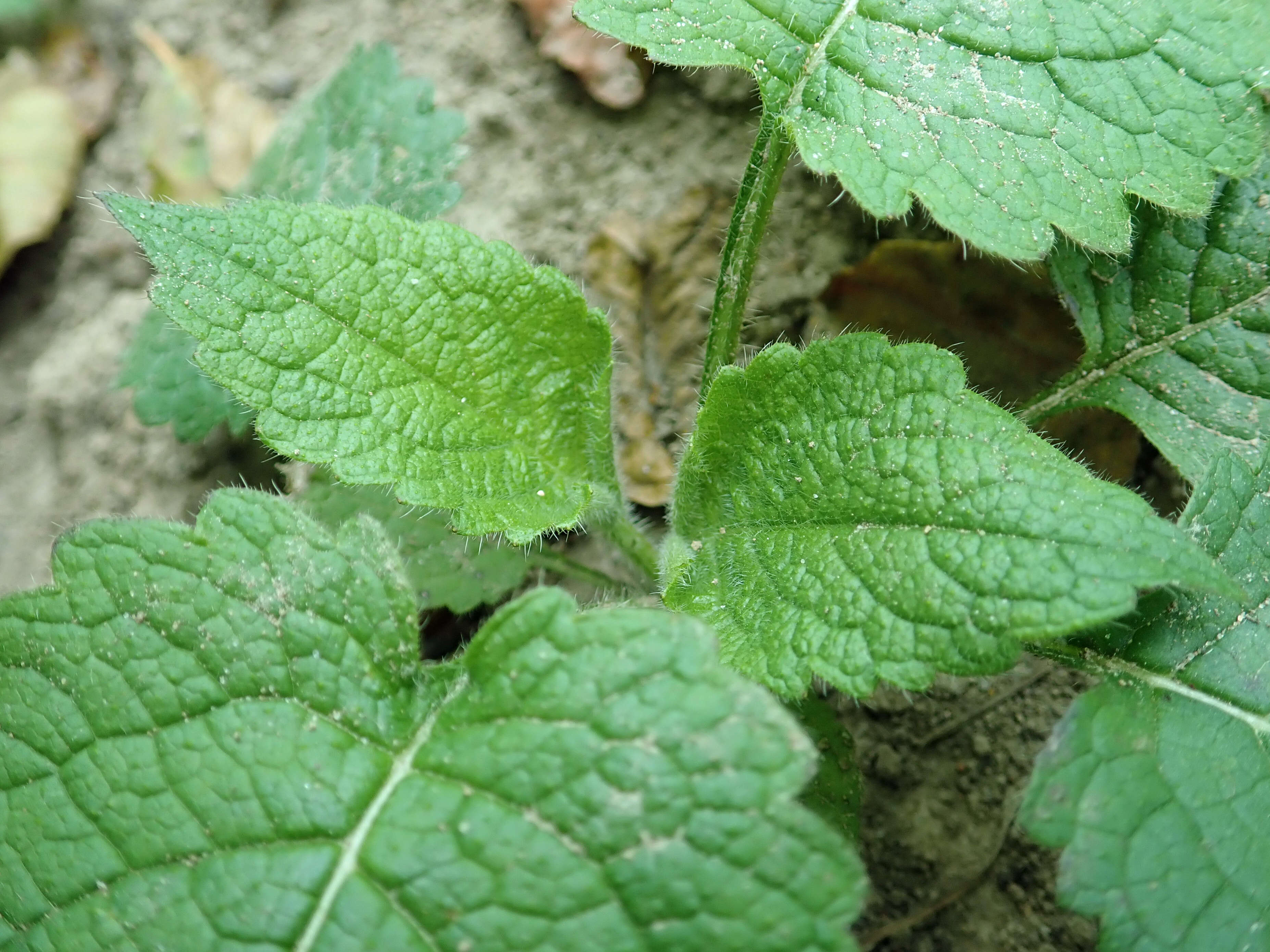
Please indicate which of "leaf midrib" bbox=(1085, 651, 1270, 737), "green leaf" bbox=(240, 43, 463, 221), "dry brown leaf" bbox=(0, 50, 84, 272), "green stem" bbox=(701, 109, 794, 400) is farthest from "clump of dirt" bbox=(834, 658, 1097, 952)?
"dry brown leaf" bbox=(0, 50, 84, 272)

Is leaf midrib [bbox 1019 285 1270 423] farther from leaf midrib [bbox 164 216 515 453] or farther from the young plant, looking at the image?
leaf midrib [bbox 164 216 515 453]

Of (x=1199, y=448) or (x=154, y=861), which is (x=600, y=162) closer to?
(x=1199, y=448)

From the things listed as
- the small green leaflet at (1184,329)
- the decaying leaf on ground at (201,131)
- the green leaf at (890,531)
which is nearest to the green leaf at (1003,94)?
the small green leaflet at (1184,329)

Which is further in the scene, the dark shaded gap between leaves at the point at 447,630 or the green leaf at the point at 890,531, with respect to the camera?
the dark shaded gap between leaves at the point at 447,630

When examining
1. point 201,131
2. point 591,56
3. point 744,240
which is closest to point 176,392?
point 201,131

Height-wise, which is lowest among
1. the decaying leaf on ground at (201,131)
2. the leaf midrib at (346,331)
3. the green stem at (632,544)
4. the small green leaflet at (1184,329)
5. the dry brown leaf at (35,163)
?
the dry brown leaf at (35,163)

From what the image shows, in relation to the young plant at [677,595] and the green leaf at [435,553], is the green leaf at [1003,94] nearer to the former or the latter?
the young plant at [677,595]

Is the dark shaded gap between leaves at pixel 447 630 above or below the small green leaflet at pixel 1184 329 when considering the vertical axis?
below
